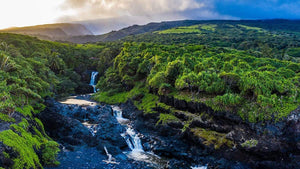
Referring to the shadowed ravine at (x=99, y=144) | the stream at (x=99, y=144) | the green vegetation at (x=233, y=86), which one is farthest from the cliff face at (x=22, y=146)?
the green vegetation at (x=233, y=86)

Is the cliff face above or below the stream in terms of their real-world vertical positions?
above

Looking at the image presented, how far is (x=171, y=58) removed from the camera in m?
48.8

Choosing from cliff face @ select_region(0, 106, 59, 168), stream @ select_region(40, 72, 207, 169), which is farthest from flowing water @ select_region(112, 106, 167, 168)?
cliff face @ select_region(0, 106, 59, 168)

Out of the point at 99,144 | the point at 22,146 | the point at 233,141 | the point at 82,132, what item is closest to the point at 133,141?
the point at 99,144

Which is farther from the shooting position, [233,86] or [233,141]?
[233,86]

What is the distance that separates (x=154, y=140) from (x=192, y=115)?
268 inches

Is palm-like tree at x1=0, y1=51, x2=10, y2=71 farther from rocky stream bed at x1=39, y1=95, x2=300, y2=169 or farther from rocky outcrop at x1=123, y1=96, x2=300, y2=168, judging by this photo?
rocky outcrop at x1=123, y1=96, x2=300, y2=168

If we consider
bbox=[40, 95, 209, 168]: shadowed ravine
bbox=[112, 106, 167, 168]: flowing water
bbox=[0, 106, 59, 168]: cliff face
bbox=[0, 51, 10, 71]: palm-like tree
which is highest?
bbox=[0, 51, 10, 71]: palm-like tree

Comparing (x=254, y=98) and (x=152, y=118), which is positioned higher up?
(x=254, y=98)

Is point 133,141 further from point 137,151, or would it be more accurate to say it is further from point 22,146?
point 22,146

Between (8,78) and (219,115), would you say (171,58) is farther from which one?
(8,78)

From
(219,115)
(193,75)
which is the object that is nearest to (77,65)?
(193,75)

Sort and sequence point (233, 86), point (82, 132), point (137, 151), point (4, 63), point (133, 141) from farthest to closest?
point (133, 141) < point (233, 86) < point (82, 132) < point (137, 151) < point (4, 63)

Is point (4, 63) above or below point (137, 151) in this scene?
above
